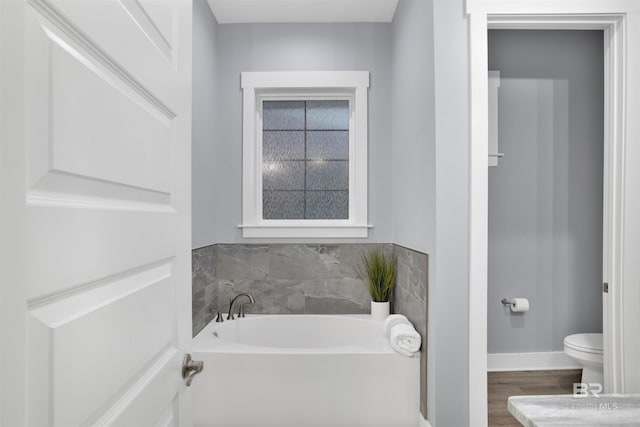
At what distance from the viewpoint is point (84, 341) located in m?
0.59

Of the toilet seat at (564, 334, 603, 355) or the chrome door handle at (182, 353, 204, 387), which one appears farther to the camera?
the toilet seat at (564, 334, 603, 355)

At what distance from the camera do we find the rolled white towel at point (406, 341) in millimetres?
2145

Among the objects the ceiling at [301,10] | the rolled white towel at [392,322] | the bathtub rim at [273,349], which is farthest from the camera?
the ceiling at [301,10]

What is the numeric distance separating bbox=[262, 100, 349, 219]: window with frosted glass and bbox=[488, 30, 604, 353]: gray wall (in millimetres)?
1132

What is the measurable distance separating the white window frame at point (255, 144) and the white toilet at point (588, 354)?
1.49 meters

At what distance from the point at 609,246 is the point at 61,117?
2304mm

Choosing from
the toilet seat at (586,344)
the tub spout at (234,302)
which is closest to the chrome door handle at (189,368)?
the tub spout at (234,302)

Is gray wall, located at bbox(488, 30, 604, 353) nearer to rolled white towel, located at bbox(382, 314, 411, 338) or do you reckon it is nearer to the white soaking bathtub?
rolled white towel, located at bbox(382, 314, 411, 338)

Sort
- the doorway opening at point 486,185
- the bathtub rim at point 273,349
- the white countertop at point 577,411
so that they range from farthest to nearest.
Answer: the bathtub rim at point 273,349 < the doorway opening at point 486,185 < the white countertop at point 577,411

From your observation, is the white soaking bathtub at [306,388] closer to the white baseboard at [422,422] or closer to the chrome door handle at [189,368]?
the white baseboard at [422,422]

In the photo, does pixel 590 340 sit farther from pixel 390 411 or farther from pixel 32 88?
pixel 32 88

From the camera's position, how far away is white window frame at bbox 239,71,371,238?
9.77 feet

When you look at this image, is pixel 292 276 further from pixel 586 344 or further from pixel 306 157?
pixel 586 344

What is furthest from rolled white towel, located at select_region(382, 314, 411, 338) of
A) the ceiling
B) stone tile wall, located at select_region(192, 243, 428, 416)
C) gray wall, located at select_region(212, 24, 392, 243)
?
the ceiling
